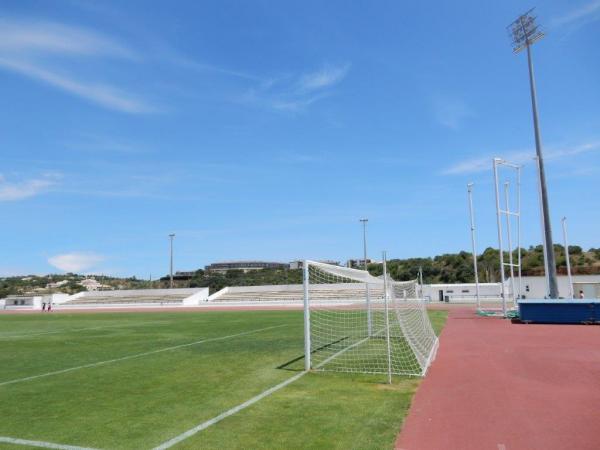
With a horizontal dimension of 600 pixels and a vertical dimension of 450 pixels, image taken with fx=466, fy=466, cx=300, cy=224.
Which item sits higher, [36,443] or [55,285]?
[55,285]

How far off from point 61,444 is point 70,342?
1296 cm

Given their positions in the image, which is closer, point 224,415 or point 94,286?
point 224,415

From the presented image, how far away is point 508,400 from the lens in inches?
275

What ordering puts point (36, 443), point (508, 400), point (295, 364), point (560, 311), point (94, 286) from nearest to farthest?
point (36, 443)
point (508, 400)
point (295, 364)
point (560, 311)
point (94, 286)

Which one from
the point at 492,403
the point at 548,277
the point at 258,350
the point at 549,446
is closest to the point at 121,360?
the point at 258,350

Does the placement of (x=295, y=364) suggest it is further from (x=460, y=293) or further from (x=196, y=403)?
(x=460, y=293)

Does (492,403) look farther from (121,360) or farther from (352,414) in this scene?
(121,360)

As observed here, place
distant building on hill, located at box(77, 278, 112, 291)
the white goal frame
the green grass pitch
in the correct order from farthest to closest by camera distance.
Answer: distant building on hill, located at box(77, 278, 112, 291) < the white goal frame < the green grass pitch

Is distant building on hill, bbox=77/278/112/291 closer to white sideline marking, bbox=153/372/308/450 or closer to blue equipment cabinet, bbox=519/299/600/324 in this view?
blue equipment cabinet, bbox=519/299/600/324

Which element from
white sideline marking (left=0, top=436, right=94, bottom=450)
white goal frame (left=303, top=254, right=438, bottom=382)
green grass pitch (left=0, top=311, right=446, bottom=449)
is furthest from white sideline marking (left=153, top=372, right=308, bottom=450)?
white goal frame (left=303, top=254, right=438, bottom=382)

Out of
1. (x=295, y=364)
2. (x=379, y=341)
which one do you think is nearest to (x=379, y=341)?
(x=379, y=341)

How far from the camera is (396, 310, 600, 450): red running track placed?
17.0ft

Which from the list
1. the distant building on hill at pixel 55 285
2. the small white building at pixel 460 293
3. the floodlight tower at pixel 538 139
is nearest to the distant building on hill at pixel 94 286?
the distant building on hill at pixel 55 285

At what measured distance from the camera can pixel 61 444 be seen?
205 inches
